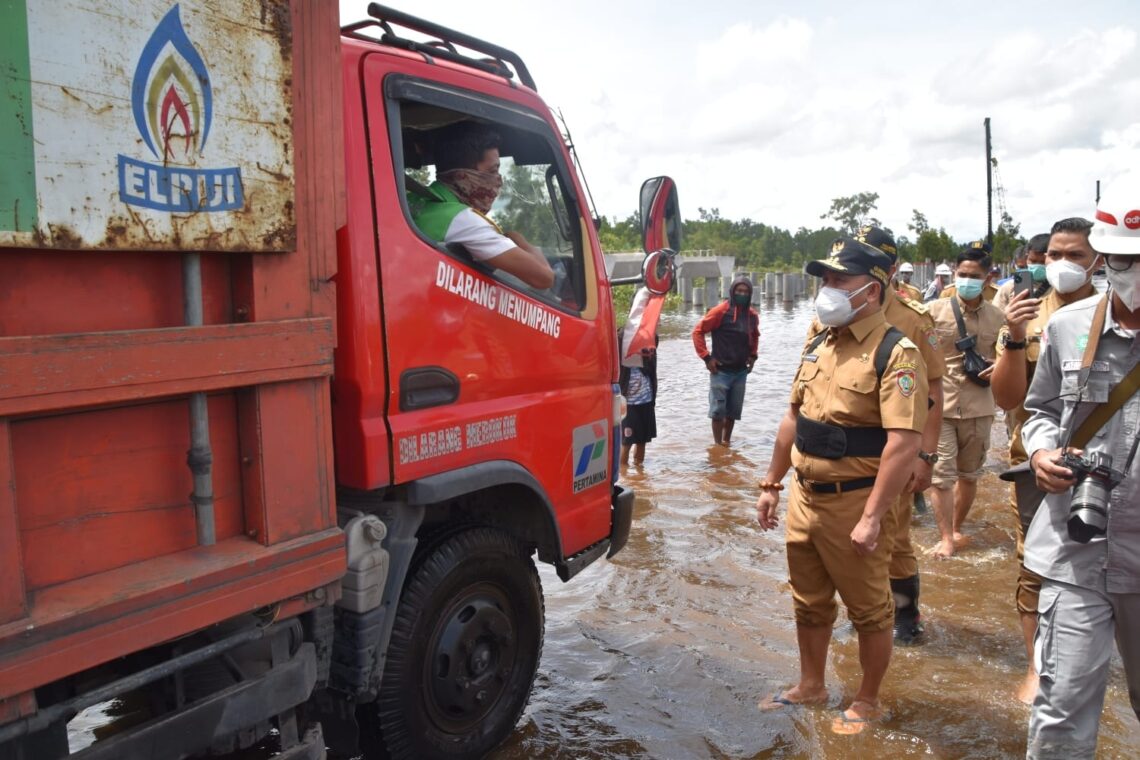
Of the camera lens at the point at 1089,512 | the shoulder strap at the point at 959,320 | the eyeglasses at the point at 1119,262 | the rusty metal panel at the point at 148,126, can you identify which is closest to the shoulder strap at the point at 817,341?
the eyeglasses at the point at 1119,262

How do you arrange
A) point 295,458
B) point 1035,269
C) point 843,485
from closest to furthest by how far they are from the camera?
point 295,458
point 843,485
point 1035,269

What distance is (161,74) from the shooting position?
1.70 metres

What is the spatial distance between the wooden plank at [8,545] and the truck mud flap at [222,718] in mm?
402

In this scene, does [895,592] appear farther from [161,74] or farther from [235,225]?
[161,74]

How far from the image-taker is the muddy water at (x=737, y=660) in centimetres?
316

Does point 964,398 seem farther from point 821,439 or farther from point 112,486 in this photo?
point 112,486

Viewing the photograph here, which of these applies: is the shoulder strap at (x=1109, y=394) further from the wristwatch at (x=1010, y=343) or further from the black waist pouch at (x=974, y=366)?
the black waist pouch at (x=974, y=366)

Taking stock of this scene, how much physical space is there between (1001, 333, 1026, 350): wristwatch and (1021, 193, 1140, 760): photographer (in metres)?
0.74

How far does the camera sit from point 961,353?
5.21 m

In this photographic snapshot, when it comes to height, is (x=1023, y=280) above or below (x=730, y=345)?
above

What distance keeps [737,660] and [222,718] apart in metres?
2.54

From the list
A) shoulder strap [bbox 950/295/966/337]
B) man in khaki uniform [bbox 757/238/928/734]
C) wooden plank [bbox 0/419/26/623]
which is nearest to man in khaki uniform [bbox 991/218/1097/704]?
man in khaki uniform [bbox 757/238/928/734]

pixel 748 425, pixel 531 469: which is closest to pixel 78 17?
pixel 531 469

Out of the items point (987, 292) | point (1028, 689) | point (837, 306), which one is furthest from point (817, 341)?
point (987, 292)
